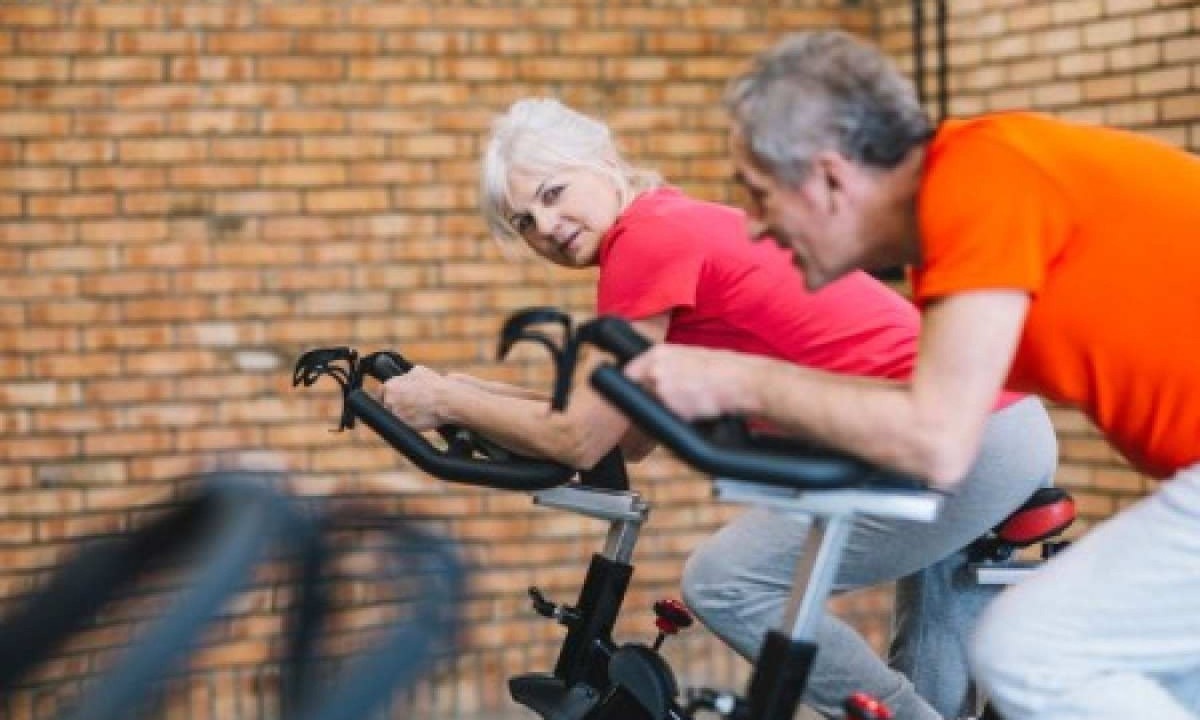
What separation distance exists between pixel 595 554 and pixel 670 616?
22cm

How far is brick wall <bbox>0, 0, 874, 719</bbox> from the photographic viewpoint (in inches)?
266

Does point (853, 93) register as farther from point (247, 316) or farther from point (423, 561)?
point (247, 316)

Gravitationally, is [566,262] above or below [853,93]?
below

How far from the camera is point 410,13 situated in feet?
23.2

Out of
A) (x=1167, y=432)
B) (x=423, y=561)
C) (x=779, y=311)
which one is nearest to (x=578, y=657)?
(x=779, y=311)

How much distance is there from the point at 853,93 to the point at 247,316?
13.8ft

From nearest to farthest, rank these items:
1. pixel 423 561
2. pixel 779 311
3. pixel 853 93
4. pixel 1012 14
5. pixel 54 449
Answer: pixel 423 561
pixel 853 93
pixel 779 311
pixel 54 449
pixel 1012 14

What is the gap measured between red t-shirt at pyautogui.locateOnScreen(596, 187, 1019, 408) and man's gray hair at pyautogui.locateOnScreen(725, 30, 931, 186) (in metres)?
0.77

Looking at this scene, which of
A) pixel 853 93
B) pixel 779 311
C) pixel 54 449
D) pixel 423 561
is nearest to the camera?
pixel 423 561

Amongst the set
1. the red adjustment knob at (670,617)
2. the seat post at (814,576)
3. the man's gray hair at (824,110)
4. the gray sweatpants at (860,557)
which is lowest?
the red adjustment knob at (670,617)

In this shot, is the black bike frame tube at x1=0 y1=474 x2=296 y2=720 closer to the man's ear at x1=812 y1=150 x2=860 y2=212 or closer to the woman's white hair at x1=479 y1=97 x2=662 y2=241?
the man's ear at x1=812 y1=150 x2=860 y2=212

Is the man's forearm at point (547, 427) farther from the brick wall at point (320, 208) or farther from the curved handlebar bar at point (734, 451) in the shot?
the brick wall at point (320, 208)

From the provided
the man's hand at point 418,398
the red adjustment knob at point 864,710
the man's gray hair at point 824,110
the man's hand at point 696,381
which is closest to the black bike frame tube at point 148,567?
the man's hand at point 696,381

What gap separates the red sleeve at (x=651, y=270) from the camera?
3.70 m
